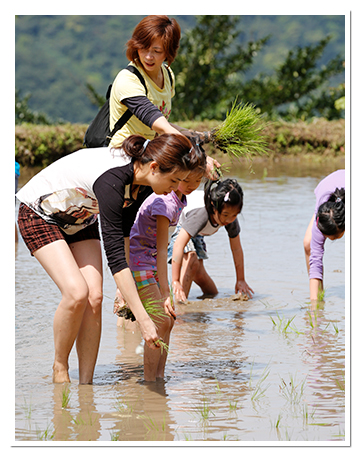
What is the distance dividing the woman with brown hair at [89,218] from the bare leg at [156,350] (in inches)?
8.8

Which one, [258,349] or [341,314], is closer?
[258,349]

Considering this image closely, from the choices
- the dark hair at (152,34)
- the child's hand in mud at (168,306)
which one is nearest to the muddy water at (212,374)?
the child's hand in mud at (168,306)

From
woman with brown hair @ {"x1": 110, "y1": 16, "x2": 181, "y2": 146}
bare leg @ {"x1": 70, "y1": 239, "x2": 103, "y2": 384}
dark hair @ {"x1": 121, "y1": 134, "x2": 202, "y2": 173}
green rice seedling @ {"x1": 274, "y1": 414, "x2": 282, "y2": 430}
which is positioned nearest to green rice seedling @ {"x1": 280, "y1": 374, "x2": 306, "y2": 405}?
green rice seedling @ {"x1": 274, "y1": 414, "x2": 282, "y2": 430}

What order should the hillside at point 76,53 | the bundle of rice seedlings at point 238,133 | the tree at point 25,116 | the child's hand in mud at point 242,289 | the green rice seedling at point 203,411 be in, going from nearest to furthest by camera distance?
the green rice seedling at point 203,411 → the bundle of rice seedlings at point 238,133 → the child's hand in mud at point 242,289 → the tree at point 25,116 → the hillside at point 76,53

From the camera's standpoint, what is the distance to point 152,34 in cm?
380

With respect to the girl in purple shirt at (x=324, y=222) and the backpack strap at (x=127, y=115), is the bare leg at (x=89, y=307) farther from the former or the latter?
the girl in purple shirt at (x=324, y=222)

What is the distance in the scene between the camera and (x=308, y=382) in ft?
12.7

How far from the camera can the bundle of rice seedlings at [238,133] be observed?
4.16 m

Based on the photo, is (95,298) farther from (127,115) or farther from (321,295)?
(321,295)

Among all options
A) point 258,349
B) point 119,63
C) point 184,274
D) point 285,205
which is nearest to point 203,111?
point 285,205

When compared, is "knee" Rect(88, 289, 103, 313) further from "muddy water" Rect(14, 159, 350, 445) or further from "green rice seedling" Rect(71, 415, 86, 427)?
"green rice seedling" Rect(71, 415, 86, 427)

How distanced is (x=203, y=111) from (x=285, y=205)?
14804 mm

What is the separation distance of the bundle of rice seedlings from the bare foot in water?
5.41ft

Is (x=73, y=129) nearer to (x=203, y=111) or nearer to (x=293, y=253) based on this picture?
(x=203, y=111)
